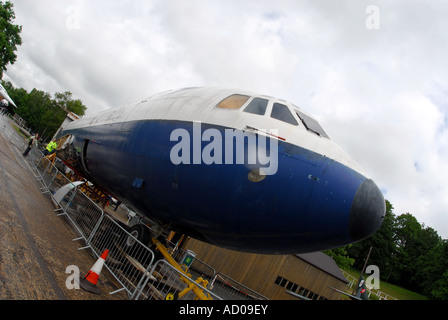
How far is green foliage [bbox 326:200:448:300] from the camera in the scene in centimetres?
5619

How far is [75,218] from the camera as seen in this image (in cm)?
933

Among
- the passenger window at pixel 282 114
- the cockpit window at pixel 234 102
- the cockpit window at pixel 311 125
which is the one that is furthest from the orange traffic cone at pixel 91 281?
the cockpit window at pixel 311 125

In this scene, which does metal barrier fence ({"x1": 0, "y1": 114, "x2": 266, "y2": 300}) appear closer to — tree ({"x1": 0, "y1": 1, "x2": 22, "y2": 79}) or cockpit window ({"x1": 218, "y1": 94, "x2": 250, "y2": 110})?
cockpit window ({"x1": 218, "y1": 94, "x2": 250, "y2": 110})

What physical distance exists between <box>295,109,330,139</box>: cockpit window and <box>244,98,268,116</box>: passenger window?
730 mm

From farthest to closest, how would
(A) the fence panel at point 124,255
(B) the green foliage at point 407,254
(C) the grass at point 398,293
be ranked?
(B) the green foliage at point 407,254, (C) the grass at point 398,293, (A) the fence panel at point 124,255

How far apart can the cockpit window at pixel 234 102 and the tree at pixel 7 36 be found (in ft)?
146

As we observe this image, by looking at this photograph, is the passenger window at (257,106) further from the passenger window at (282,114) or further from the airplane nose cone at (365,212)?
the airplane nose cone at (365,212)

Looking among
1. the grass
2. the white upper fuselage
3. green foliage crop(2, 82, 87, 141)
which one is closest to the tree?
green foliage crop(2, 82, 87, 141)

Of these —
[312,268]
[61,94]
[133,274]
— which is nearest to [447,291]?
[312,268]

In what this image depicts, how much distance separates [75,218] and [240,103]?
25.7 ft

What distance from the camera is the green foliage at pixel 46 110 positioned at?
7497cm

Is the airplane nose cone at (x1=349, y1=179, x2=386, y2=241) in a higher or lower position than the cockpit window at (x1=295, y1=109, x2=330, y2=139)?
lower

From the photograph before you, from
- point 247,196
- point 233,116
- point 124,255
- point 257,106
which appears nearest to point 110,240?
point 124,255
